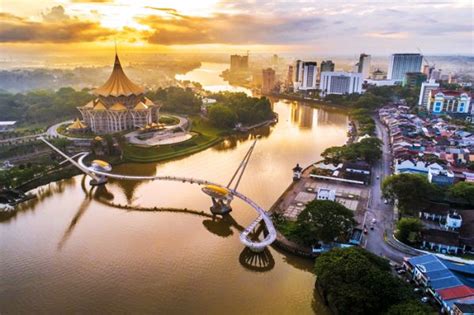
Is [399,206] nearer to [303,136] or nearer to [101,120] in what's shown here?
[303,136]

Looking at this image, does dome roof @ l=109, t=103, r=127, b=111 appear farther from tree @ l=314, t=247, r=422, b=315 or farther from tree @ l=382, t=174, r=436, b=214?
tree @ l=314, t=247, r=422, b=315

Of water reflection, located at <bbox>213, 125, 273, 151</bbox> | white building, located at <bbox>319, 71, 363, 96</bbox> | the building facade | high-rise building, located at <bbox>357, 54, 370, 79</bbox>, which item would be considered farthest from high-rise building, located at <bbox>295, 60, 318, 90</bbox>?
water reflection, located at <bbox>213, 125, 273, 151</bbox>

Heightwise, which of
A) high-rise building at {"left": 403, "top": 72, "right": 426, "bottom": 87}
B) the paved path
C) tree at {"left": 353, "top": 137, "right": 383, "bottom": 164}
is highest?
high-rise building at {"left": 403, "top": 72, "right": 426, "bottom": 87}

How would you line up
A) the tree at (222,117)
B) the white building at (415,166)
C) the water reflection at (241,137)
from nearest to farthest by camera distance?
1. the white building at (415,166)
2. the water reflection at (241,137)
3. the tree at (222,117)

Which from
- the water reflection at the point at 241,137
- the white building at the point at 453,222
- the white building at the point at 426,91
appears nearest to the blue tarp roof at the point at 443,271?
the white building at the point at 453,222

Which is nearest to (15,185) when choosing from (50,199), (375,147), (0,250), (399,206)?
(50,199)

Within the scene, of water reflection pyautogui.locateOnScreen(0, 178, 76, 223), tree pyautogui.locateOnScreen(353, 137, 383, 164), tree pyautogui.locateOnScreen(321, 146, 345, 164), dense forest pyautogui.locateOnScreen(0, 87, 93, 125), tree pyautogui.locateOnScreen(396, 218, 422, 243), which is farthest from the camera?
dense forest pyautogui.locateOnScreen(0, 87, 93, 125)

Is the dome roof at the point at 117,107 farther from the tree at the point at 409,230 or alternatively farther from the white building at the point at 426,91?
the white building at the point at 426,91
